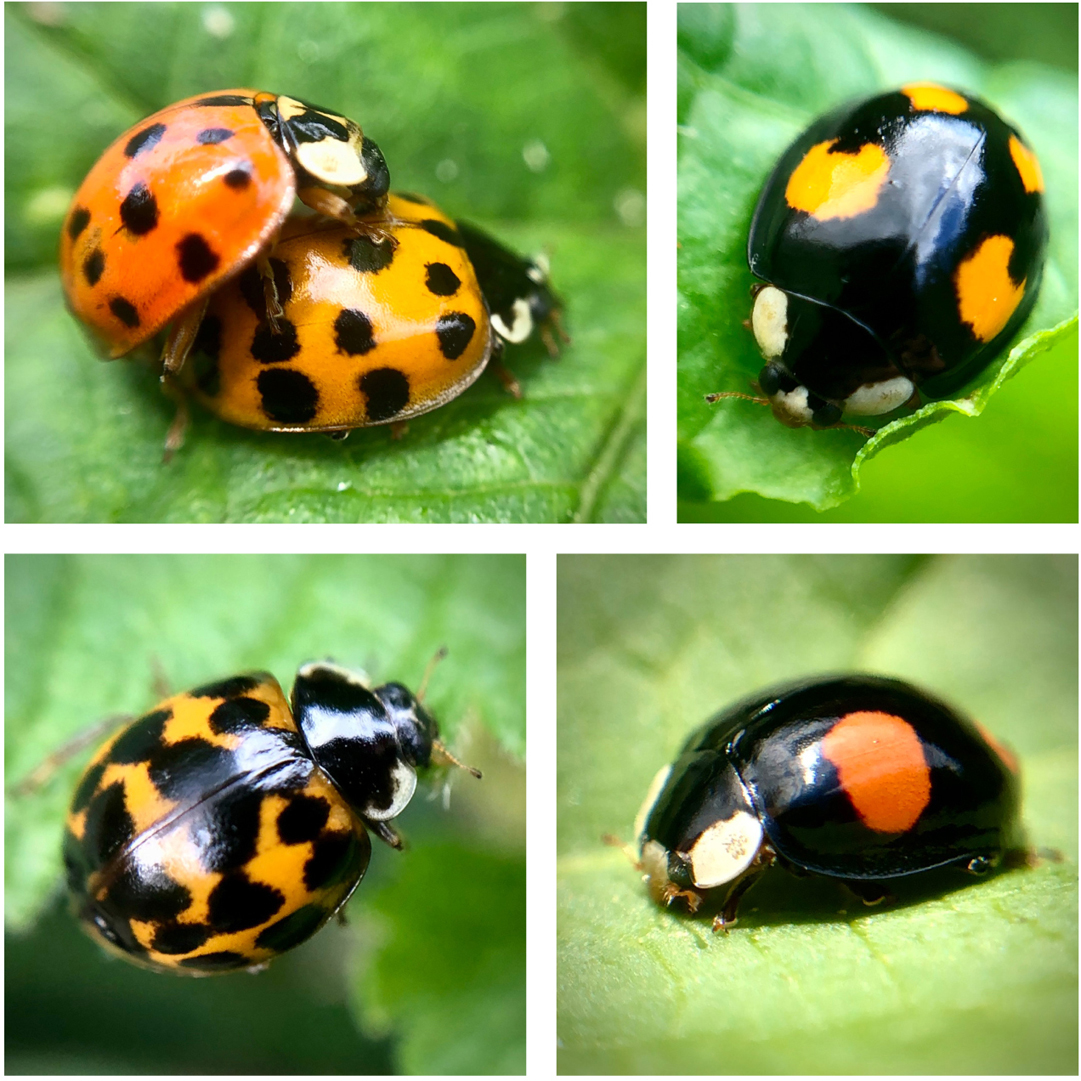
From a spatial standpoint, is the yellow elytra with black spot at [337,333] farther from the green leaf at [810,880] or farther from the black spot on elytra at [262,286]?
the green leaf at [810,880]

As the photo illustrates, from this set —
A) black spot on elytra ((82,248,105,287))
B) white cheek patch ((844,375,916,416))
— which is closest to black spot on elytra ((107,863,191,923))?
black spot on elytra ((82,248,105,287))

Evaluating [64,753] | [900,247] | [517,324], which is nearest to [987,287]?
[900,247]

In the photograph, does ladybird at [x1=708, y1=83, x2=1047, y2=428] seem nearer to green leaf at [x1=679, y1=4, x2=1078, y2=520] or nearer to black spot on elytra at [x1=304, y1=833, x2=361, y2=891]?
green leaf at [x1=679, y1=4, x2=1078, y2=520]

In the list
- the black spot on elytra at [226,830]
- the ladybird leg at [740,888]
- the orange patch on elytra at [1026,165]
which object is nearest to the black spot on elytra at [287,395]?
the black spot on elytra at [226,830]

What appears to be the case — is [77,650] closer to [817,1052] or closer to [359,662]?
[359,662]

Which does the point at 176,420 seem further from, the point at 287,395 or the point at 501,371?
the point at 501,371

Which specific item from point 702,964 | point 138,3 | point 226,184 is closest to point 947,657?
point 702,964
